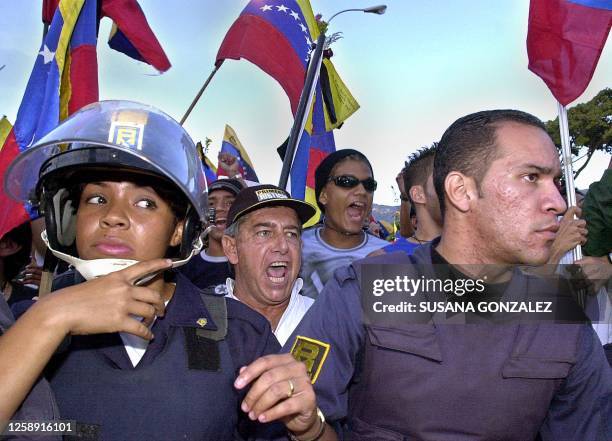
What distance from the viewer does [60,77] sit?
433cm

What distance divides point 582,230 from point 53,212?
3.30 meters

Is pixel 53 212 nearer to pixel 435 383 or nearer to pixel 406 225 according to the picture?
pixel 435 383

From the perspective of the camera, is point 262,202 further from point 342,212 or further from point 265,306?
point 342,212

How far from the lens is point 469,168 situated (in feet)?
8.49

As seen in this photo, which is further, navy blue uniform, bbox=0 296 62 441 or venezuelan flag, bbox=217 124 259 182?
venezuelan flag, bbox=217 124 259 182

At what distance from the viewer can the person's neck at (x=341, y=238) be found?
5109 millimetres

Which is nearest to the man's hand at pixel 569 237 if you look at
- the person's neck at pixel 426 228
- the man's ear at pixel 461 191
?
the person's neck at pixel 426 228

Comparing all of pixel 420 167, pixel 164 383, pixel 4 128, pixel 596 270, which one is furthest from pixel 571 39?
pixel 4 128

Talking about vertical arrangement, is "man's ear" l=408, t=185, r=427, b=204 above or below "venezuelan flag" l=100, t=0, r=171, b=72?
below

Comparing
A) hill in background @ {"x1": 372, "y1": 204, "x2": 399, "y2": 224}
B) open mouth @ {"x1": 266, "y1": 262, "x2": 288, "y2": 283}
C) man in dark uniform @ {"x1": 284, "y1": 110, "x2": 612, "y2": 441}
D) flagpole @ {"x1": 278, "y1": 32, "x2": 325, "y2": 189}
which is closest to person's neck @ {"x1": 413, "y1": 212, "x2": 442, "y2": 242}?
open mouth @ {"x1": 266, "y1": 262, "x2": 288, "y2": 283}

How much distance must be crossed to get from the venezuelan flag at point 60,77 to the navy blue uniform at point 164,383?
2600mm

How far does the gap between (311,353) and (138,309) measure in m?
0.76

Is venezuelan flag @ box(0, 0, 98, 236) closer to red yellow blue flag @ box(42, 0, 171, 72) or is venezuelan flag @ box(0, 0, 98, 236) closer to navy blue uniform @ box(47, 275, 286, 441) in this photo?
red yellow blue flag @ box(42, 0, 171, 72)

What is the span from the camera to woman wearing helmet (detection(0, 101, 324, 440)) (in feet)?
5.59
